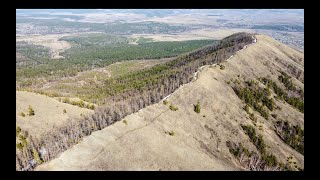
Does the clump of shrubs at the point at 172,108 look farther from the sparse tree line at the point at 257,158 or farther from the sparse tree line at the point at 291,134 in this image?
the sparse tree line at the point at 291,134

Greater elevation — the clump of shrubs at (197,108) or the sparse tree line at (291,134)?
the clump of shrubs at (197,108)

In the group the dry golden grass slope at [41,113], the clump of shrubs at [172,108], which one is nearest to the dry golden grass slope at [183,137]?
the clump of shrubs at [172,108]

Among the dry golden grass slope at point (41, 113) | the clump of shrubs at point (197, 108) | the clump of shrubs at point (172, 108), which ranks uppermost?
the clump of shrubs at point (172, 108)

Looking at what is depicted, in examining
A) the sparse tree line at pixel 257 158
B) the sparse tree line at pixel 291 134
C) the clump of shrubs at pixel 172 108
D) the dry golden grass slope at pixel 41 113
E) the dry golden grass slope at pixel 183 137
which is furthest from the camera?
the sparse tree line at pixel 291 134

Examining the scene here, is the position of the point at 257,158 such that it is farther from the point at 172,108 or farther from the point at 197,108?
the point at 172,108

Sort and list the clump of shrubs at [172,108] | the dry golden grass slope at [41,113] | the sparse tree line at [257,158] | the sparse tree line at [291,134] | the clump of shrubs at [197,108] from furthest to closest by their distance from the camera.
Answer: the sparse tree line at [291,134] → the clump of shrubs at [197,108] → the clump of shrubs at [172,108] → the dry golden grass slope at [41,113] → the sparse tree line at [257,158]

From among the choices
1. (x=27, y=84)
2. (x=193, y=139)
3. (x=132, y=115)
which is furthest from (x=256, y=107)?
(x=27, y=84)
